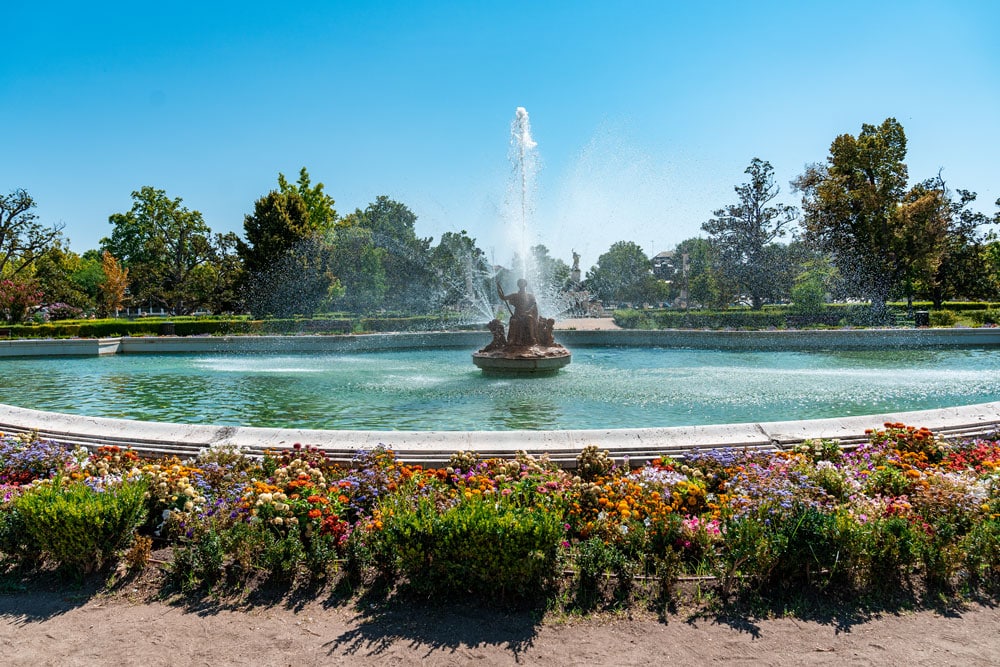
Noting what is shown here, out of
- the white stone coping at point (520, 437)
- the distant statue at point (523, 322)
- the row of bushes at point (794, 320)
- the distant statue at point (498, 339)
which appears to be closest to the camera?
the white stone coping at point (520, 437)

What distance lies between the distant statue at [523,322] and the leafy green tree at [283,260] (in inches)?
1052

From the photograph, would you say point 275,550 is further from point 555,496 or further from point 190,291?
point 190,291

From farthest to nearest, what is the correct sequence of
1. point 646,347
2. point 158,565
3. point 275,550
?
point 646,347, point 158,565, point 275,550

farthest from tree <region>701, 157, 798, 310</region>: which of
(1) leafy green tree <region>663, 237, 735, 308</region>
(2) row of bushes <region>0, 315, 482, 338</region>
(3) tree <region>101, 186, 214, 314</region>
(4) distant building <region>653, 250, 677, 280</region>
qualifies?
(4) distant building <region>653, 250, 677, 280</region>

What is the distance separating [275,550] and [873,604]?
14.2 ft

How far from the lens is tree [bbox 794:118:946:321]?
30.8 metres

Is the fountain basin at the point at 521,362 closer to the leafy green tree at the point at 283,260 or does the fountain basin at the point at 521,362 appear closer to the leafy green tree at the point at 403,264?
the leafy green tree at the point at 283,260

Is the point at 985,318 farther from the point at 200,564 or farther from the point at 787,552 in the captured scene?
the point at 200,564

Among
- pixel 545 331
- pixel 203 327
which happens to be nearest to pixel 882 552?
pixel 545 331

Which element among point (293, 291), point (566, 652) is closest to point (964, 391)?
point (566, 652)

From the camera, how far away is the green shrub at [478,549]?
4207 mm

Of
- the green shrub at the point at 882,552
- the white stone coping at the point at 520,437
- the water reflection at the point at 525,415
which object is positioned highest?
the white stone coping at the point at 520,437

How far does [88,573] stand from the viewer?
480 centimetres

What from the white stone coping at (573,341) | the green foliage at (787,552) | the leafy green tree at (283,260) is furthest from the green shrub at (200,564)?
the leafy green tree at (283,260)
